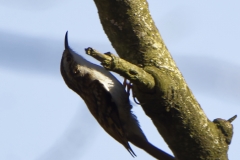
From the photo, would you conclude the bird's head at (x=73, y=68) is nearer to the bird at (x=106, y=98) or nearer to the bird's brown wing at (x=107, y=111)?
the bird at (x=106, y=98)

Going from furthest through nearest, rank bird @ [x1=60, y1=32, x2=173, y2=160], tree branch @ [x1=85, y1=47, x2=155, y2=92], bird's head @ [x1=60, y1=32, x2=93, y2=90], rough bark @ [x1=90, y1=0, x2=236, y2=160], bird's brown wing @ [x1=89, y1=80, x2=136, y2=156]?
bird's head @ [x1=60, y1=32, x2=93, y2=90] < bird's brown wing @ [x1=89, y1=80, x2=136, y2=156] < bird @ [x1=60, y1=32, x2=173, y2=160] < rough bark @ [x1=90, y1=0, x2=236, y2=160] < tree branch @ [x1=85, y1=47, x2=155, y2=92]

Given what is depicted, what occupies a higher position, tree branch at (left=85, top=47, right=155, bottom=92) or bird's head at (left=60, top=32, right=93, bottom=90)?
bird's head at (left=60, top=32, right=93, bottom=90)

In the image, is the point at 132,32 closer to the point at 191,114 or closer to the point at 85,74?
the point at 191,114

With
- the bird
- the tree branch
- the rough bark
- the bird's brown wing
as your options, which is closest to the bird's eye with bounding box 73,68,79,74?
the bird

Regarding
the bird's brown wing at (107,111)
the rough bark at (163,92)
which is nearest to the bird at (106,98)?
the bird's brown wing at (107,111)

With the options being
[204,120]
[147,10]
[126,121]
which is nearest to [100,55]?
[147,10]

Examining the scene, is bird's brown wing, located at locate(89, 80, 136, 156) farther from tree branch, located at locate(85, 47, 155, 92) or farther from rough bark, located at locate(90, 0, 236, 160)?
tree branch, located at locate(85, 47, 155, 92)
